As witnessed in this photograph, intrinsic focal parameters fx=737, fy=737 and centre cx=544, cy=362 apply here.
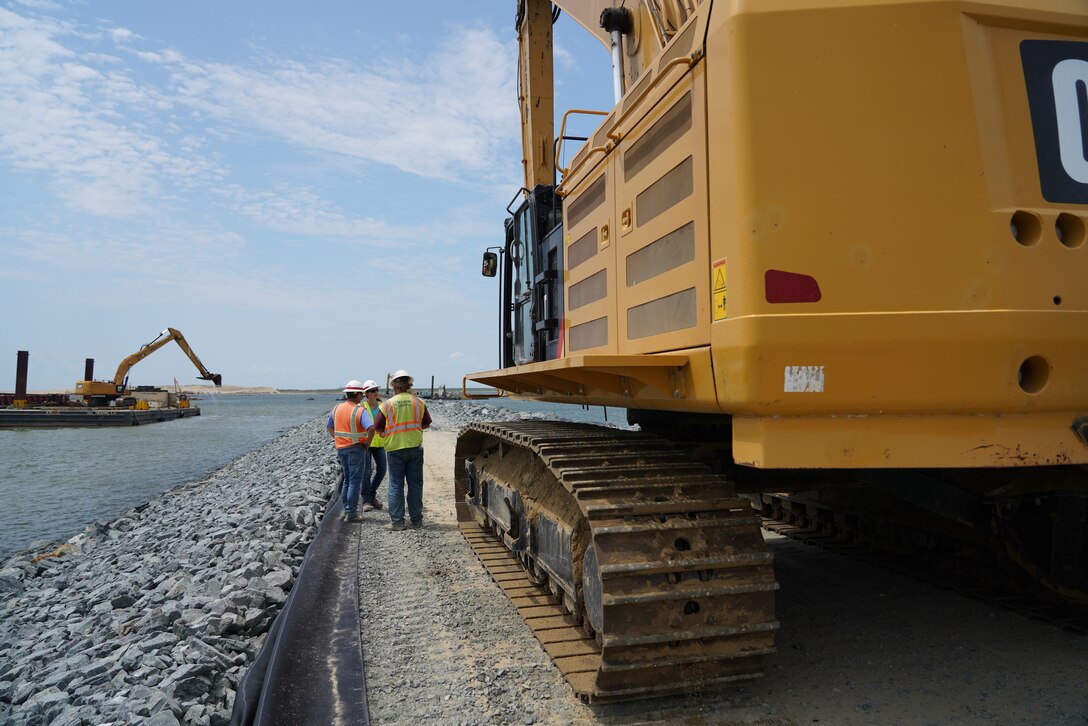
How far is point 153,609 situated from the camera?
19.5 feet

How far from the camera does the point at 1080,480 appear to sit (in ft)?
11.6

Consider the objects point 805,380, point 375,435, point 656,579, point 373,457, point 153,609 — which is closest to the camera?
point 805,380

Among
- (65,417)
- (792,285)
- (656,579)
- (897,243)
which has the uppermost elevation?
(65,417)

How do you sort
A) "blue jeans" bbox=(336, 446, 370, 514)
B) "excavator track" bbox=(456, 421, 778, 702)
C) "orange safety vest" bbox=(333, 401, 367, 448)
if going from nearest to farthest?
1. "excavator track" bbox=(456, 421, 778, 702)
2. "blue jeans" bbox=(336, 446, 370, 514)
3. "orange safety vest" bbox=(333, 401, 367, 448)

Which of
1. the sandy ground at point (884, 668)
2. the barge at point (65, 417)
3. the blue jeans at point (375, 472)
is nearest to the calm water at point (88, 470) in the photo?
the barge at point (65, 417)

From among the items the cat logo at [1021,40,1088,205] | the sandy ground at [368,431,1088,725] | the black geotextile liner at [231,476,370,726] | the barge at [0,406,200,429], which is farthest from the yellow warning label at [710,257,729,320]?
the barge at [0,406,200,429]

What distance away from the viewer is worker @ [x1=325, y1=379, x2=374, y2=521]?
8.72 meters

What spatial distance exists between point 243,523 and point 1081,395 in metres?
9.00

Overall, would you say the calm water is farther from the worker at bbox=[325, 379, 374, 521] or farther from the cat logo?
the cat logo

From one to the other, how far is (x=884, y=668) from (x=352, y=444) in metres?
6.49

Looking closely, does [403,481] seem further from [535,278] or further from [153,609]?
[535,278]

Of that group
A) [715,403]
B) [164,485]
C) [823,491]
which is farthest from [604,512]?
[164,485]

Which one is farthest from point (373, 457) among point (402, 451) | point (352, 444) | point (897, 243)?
A: point (897, 243)

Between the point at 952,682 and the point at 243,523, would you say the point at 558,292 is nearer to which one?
the point at 952,682
